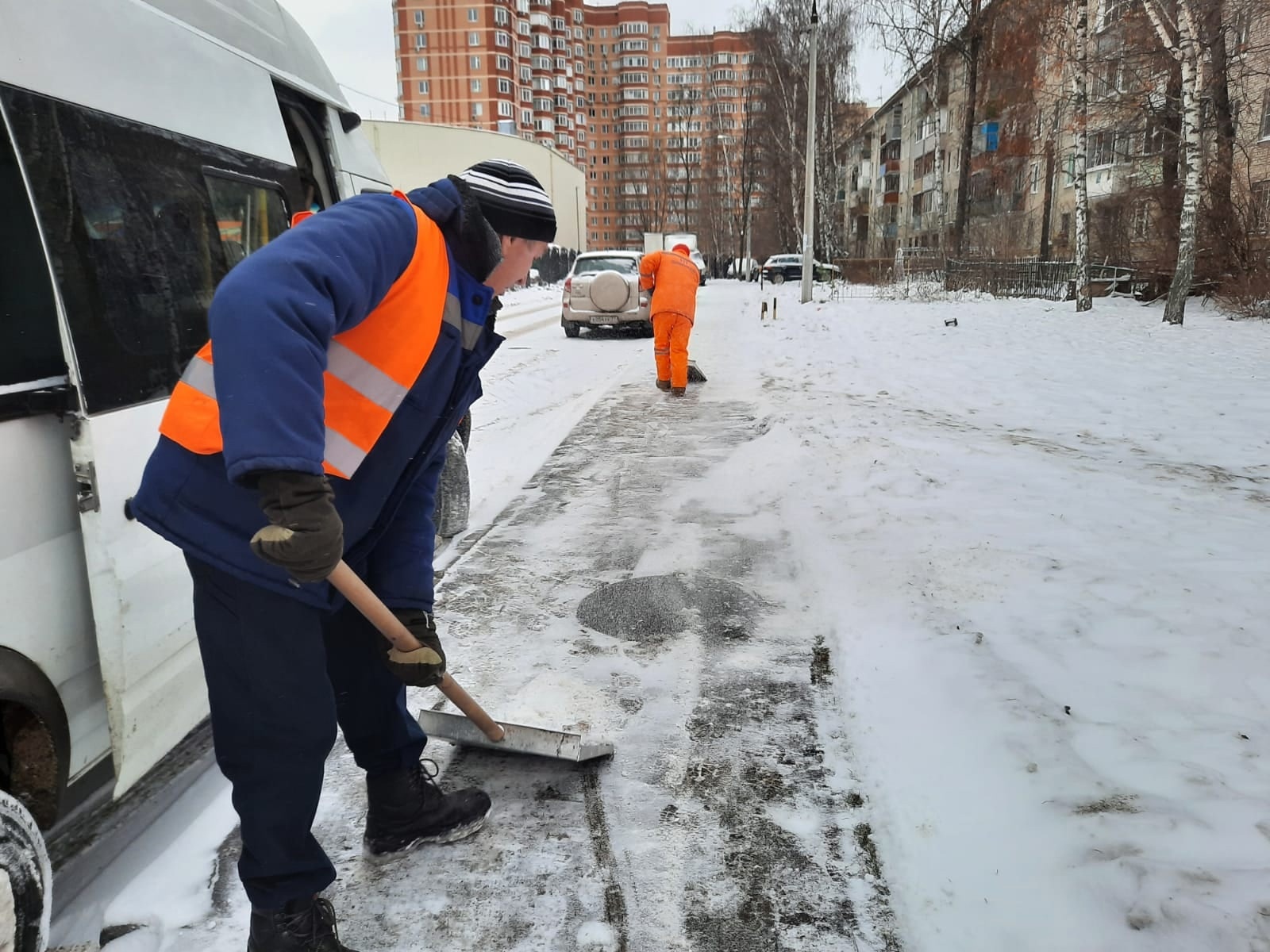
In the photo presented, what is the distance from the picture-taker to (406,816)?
7.69ft

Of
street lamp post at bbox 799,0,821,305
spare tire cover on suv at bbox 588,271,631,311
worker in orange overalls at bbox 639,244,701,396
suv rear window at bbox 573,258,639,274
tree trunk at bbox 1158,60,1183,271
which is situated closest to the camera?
worker in orange overalls at bbox 639,244,701,396

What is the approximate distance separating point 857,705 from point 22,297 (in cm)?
268

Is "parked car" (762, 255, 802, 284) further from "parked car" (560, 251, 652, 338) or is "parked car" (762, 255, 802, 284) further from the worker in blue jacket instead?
the worker in blue jacket

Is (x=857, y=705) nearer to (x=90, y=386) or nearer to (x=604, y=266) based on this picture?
(x=90, y=386)

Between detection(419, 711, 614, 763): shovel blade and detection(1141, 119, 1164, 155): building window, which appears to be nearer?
detection(419, 711, 614, 763): shovel blade

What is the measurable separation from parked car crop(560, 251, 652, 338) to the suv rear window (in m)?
0.06

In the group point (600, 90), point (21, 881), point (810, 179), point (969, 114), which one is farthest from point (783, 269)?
point (600, 90)

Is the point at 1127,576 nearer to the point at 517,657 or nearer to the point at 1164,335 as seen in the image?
the point at 517,657

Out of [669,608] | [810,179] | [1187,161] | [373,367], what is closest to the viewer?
[373,367]

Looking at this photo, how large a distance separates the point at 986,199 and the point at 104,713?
40506 millimetres

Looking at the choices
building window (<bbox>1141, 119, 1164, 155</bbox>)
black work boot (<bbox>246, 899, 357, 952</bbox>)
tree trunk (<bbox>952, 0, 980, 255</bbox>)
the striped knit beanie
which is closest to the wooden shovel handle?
black work boot (<bbox>246, 899, 357, 952</bbox>)

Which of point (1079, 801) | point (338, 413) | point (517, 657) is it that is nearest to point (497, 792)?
→ point (517, 657)

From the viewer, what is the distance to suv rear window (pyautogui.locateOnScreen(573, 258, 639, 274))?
17.0m

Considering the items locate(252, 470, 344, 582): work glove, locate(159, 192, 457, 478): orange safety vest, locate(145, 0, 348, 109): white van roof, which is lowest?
locate(252, 470, 344, 582): work glove
